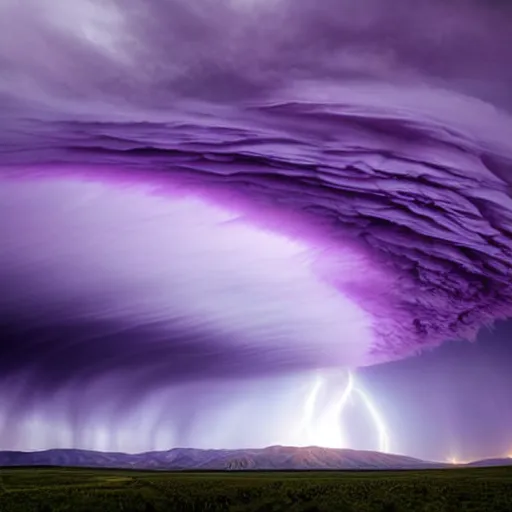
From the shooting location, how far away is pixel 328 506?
23516 millimetres

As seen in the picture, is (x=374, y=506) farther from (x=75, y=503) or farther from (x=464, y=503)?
(x=75, y=503)

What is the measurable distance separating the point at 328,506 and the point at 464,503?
24.4ft

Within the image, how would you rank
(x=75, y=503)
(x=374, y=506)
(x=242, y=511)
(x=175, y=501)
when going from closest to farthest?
(x=242, y=511)
(x=374, y=506)
(x=175, y=501)
(x=75, y=503)

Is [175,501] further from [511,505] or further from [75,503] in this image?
[511,505]

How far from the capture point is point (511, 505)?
24969 millimetres

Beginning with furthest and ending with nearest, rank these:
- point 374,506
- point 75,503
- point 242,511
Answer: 1. point 75,503
2. point 374,506
3. point 242,511

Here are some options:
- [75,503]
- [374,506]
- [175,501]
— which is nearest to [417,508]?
[374,506]

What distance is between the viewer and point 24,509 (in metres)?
28.0

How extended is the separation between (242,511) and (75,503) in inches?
407

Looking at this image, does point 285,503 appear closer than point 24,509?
Yes

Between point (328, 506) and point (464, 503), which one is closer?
point (328, 506)

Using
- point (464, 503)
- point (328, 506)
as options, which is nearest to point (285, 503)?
point (328, 506)

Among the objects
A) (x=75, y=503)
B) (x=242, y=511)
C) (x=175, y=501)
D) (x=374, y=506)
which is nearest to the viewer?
(x=242, y=511)

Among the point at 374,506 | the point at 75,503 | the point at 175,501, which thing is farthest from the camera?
the point at 75,503
